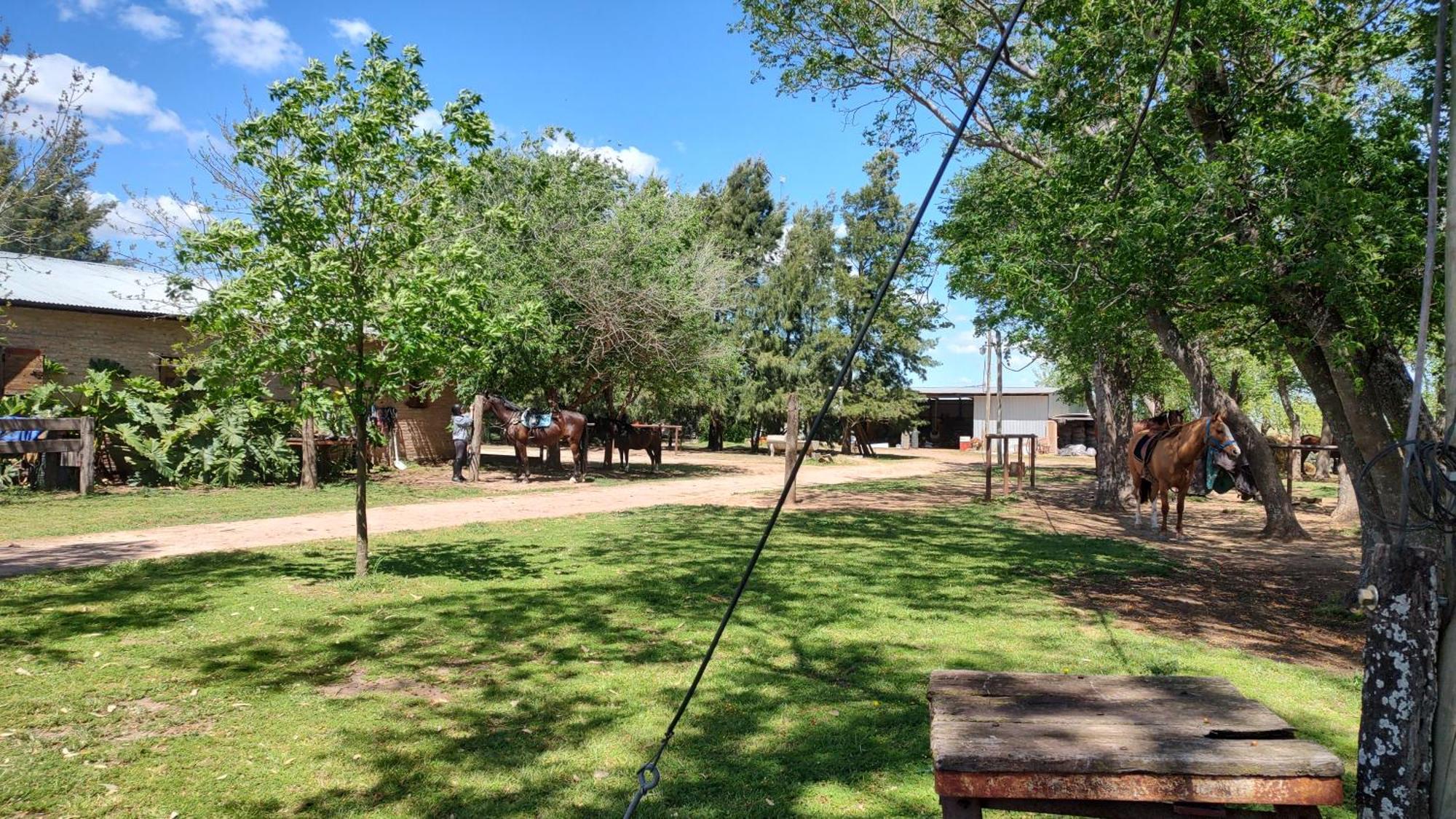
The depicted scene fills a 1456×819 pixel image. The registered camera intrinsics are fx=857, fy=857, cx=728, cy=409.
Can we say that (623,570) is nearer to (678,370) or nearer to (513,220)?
(513,220)

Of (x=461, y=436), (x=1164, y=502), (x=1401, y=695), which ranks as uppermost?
(x=461, y=436)

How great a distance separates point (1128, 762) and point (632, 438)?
918 inches

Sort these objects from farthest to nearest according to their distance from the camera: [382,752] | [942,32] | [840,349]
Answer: [840,349], [942,32], [382,752]

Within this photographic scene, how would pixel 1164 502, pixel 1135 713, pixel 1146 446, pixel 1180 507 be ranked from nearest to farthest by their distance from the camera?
pixel 1135 713 < pixel 1180 507 < pixel 1164 502 < pixel 1146 446

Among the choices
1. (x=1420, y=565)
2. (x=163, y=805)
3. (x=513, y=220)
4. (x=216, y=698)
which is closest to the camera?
(x=1420, y=565)

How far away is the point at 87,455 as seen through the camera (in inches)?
617

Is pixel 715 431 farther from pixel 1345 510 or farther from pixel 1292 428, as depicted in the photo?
pixel 1345 510

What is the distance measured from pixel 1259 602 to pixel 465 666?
7.53 m

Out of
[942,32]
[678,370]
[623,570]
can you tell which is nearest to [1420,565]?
[623,570]

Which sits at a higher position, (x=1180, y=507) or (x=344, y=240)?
(x=344, y=240)

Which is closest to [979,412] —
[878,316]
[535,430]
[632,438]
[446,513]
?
[878,316]

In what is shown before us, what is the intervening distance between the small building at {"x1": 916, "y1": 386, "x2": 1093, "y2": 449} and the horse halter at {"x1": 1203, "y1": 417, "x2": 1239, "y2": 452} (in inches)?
1623

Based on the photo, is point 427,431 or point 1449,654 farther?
point 427,431

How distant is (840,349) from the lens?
3675 cm
